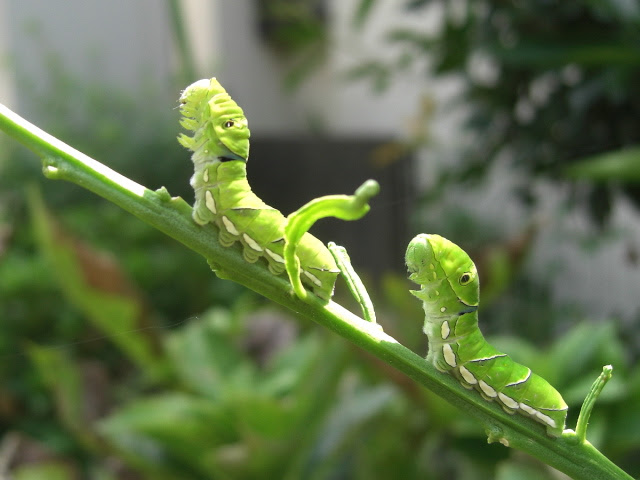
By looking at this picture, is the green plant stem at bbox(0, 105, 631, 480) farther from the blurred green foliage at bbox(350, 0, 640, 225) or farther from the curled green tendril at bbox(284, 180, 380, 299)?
the blurred green foliage at bbox(350, 0, 640, 225)

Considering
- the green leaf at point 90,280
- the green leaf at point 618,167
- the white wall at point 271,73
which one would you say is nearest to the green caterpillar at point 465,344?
the green leaf at point 618,167

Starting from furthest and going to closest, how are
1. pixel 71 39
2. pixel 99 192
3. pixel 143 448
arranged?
1. pixel 71 39
2. pixel 143 448
3. pixel 99 192

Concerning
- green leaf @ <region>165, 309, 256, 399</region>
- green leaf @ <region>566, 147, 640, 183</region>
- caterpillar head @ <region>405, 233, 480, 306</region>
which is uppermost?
green leaf @ <region>566, 147, 640, 183</region>

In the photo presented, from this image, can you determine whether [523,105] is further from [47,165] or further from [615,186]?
[47,165]

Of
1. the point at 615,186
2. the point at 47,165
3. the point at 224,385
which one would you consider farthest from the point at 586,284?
the point at 47,165

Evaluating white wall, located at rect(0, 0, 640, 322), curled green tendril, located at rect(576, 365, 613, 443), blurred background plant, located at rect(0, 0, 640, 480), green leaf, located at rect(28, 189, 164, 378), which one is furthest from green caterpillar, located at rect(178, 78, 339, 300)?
white wall, located at rect(0, 0, 640, 322)
